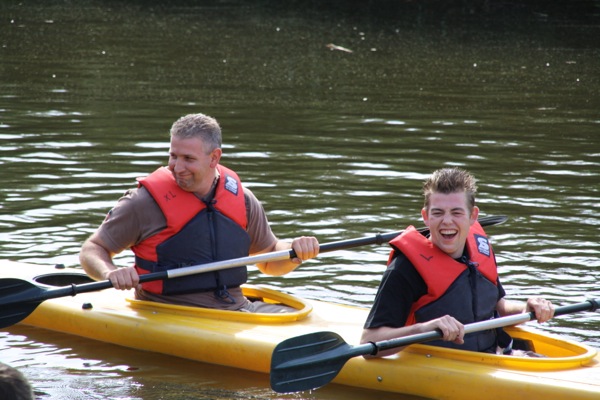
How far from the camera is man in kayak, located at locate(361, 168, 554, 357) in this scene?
14.5 feet

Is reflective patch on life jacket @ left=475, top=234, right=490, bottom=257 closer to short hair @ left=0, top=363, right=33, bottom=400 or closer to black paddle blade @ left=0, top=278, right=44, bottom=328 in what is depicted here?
black paddle blade @ left=0, top=278, right=44, bottom=328

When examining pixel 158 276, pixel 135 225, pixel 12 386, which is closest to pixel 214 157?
pixel 135 225

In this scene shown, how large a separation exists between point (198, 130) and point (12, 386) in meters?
3.08

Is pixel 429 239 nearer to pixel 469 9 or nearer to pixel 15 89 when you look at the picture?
pixel 15 89

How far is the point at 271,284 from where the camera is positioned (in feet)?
21.9

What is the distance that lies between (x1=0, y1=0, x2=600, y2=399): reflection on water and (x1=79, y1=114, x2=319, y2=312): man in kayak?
45 centimetres

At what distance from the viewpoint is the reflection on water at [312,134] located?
6750mm

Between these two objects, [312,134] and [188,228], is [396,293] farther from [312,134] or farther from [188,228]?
[312,134]

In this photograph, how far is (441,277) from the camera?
4508 mm

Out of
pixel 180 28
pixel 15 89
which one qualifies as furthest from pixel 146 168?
pixel 180 28

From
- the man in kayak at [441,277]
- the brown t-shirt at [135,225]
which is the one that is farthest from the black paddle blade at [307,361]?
the brown t-shirt at [135,225]

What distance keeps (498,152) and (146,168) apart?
10.9ft

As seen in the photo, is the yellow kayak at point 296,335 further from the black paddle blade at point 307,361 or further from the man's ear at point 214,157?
the man's ear at point 214,157

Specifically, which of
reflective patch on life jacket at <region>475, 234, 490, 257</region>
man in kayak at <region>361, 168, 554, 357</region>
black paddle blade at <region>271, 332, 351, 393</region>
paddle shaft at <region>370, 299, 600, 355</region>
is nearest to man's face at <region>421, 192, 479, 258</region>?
man in kayak at <region>361, 168, 554, 357</region>
